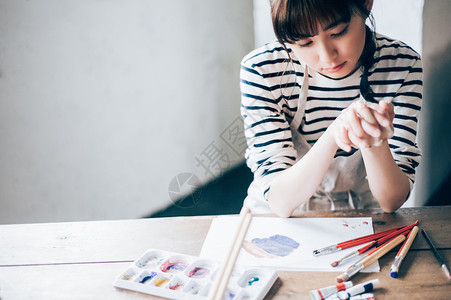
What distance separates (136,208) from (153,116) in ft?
1.36

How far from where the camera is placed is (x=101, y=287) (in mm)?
729

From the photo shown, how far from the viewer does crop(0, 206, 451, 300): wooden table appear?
0.70m

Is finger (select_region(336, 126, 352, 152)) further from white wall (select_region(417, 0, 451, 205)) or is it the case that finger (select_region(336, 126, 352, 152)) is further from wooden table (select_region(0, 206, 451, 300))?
white wall (select_region(417, 0, 451, 205))

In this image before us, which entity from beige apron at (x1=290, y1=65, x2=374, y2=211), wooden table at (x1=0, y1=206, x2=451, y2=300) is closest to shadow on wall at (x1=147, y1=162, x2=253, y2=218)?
beige apron at (x1=290, y1=65, x2=374, y2=211)

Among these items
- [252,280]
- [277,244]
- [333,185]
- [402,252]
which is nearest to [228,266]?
[252,280]

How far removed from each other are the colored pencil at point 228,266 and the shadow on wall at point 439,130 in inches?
39.1

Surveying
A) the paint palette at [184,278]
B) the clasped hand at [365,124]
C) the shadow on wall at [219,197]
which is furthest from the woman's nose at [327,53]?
the shadow on wall at [219,197]

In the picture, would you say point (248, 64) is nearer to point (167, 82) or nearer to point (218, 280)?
point (218, 280)

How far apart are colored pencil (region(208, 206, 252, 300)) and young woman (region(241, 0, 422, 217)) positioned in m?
0.25

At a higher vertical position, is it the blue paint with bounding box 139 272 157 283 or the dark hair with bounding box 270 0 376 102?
the dark hair with bounding box 270 0 376 102

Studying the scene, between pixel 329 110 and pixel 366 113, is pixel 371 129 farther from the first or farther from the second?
pixel 329 110

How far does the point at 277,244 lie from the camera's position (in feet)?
2.72

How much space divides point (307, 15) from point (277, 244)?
17.7 inches

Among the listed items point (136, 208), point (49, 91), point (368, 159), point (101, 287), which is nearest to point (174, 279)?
point (101, 287)
